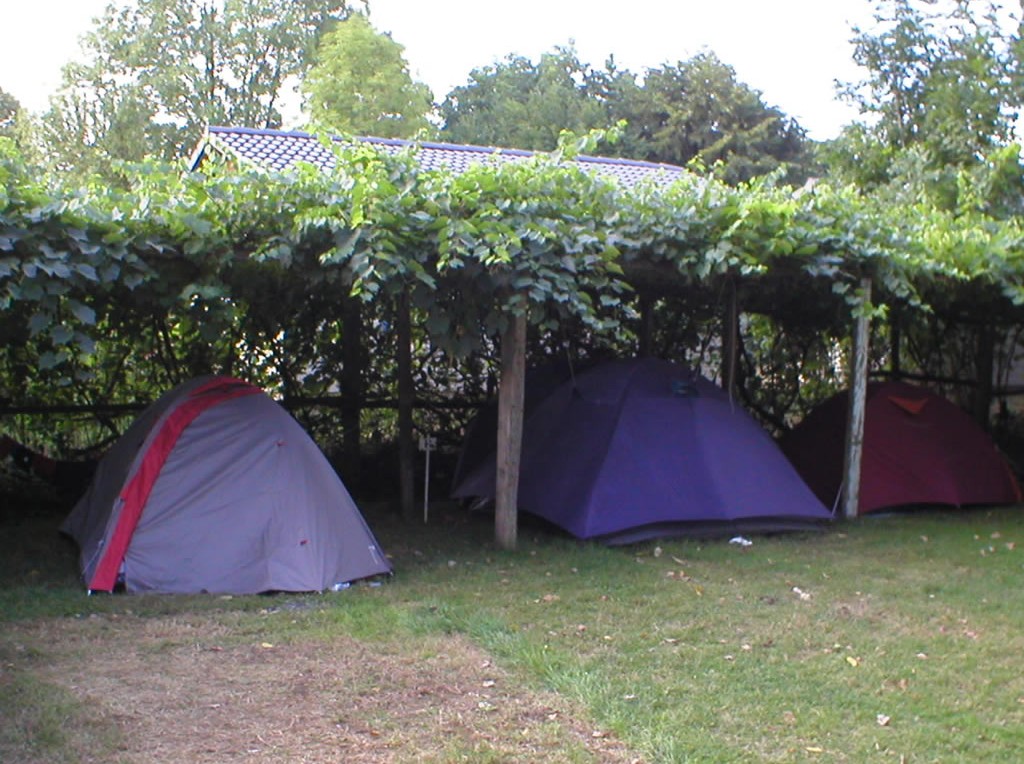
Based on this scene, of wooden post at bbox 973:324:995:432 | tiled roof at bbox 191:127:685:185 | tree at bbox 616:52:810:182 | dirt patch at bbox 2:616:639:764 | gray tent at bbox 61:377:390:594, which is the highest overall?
tree at bbox 616:52:810:182

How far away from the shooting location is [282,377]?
10.1m

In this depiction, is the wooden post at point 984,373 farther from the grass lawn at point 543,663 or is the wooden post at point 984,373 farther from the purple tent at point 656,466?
the grass lawn at point 543,663

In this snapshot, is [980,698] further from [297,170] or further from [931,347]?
[931,347]

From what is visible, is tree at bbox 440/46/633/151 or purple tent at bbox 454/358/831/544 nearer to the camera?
purple tent at bbox 454/358/831/544

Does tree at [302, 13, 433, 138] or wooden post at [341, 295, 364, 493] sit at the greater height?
tree at [302, 13, 433, 138]

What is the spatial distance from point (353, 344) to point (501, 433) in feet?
10.1

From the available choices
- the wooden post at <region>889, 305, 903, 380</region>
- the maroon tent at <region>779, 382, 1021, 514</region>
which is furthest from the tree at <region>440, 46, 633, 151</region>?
the maroon tent at <region>779, 382, 1021, 514</region>

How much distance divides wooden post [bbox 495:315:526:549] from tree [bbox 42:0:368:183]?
2415cm

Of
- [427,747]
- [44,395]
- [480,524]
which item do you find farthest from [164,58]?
[427,747]

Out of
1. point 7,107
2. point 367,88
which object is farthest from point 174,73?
point 7,107

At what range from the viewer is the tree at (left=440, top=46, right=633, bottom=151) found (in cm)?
3400

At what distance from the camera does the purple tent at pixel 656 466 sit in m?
7.94

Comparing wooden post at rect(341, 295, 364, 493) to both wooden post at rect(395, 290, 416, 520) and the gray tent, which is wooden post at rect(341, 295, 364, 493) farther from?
the gray tent

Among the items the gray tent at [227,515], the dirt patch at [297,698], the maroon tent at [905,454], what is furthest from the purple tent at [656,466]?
the dirt patch at [297,698]
